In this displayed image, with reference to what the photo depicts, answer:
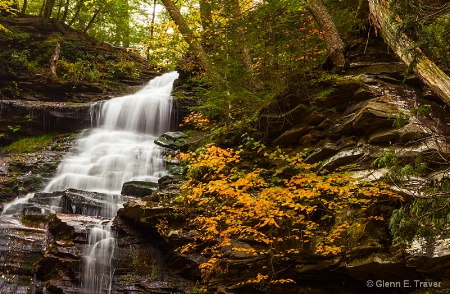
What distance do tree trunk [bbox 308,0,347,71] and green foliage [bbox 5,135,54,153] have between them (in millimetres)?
11148

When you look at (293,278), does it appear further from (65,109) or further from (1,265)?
(65,109)

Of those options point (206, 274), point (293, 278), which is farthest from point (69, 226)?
point (293, 278)

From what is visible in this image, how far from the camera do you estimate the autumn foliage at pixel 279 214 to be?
231 inches

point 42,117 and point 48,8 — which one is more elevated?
point 48,8

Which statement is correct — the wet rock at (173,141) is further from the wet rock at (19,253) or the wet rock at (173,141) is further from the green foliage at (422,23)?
the green foliage at (422,23)

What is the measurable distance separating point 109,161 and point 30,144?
4.34 metres

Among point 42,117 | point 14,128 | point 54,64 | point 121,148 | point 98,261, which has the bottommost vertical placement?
point 98,261

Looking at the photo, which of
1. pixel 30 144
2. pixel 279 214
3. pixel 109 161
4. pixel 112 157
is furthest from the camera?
pixel 30 144

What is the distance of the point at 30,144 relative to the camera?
14.5 meters

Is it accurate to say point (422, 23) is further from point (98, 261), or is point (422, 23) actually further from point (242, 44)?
point (98, 261)

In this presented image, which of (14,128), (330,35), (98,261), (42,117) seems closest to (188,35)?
(330,35)

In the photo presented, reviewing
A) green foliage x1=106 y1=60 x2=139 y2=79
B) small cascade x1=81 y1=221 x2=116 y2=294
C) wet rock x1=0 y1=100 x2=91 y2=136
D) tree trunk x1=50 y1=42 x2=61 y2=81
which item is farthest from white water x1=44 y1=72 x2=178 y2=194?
small cascade x1=81 y1=221 x2=116 y2=294

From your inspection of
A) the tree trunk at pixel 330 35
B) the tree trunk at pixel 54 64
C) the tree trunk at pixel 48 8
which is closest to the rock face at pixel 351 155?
the tree trunk at pixel 330 35

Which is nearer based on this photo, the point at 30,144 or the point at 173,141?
the point at 173,141
